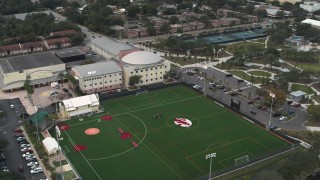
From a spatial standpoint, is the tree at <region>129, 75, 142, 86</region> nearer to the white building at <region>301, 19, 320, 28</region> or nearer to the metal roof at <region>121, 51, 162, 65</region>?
the metal roof at <region>121, 51, 162, 65</region>

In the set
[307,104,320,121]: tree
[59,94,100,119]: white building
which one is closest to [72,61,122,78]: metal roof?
[59,94,100,119]: white building

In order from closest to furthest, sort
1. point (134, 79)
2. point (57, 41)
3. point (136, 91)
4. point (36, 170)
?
point (36, 170), point (136, 91), point (134, 79), point (57, 41)

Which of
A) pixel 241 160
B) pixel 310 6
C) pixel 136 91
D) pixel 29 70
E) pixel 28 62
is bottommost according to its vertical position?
pixel 241 160

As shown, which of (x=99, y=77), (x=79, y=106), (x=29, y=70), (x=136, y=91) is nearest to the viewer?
(x=79, y=106)

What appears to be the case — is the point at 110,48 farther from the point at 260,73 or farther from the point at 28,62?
the point at 260,73

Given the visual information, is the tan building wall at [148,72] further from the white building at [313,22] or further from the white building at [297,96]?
the white building at [313,22]

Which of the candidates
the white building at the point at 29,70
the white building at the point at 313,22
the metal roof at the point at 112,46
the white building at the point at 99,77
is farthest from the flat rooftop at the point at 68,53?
the white building at the point at 313,22

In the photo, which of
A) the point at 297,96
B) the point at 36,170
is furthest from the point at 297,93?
the point at 36,170

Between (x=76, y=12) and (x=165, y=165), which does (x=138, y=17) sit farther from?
(x=165, y=165)
